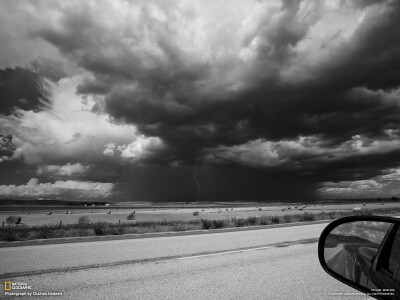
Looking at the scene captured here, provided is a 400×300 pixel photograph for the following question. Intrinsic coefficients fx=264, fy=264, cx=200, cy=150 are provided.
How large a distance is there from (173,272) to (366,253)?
453 centimetres

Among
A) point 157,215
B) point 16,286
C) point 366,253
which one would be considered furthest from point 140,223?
point 157,215

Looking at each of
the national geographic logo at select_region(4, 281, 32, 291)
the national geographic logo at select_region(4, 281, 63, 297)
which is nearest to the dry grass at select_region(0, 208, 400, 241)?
the national geographic logo at select_region(4, 281, 32, 291)

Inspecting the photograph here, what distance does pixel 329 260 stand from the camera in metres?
2.99

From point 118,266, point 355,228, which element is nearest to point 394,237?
point 355,228

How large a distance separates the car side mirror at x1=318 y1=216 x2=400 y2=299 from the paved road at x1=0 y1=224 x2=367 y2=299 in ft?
6.67

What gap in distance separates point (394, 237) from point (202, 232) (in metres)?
12.9

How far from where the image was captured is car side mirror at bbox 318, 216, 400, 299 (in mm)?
2059

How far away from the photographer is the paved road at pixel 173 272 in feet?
15.6

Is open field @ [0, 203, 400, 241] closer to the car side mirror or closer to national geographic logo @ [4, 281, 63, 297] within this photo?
national geographic logo @ [4, 281, 63, 297]

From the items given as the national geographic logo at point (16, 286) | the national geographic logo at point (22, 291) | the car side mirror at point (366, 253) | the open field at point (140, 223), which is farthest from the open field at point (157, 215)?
the car side mirror at point (366, 253)

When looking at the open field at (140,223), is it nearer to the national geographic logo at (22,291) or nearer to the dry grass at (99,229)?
the dry grass at (99,229)

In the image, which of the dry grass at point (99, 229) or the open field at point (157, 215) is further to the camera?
the open field at point (157, 215)

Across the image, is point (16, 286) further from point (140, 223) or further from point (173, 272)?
point (140, 223)

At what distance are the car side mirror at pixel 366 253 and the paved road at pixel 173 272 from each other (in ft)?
6.67
